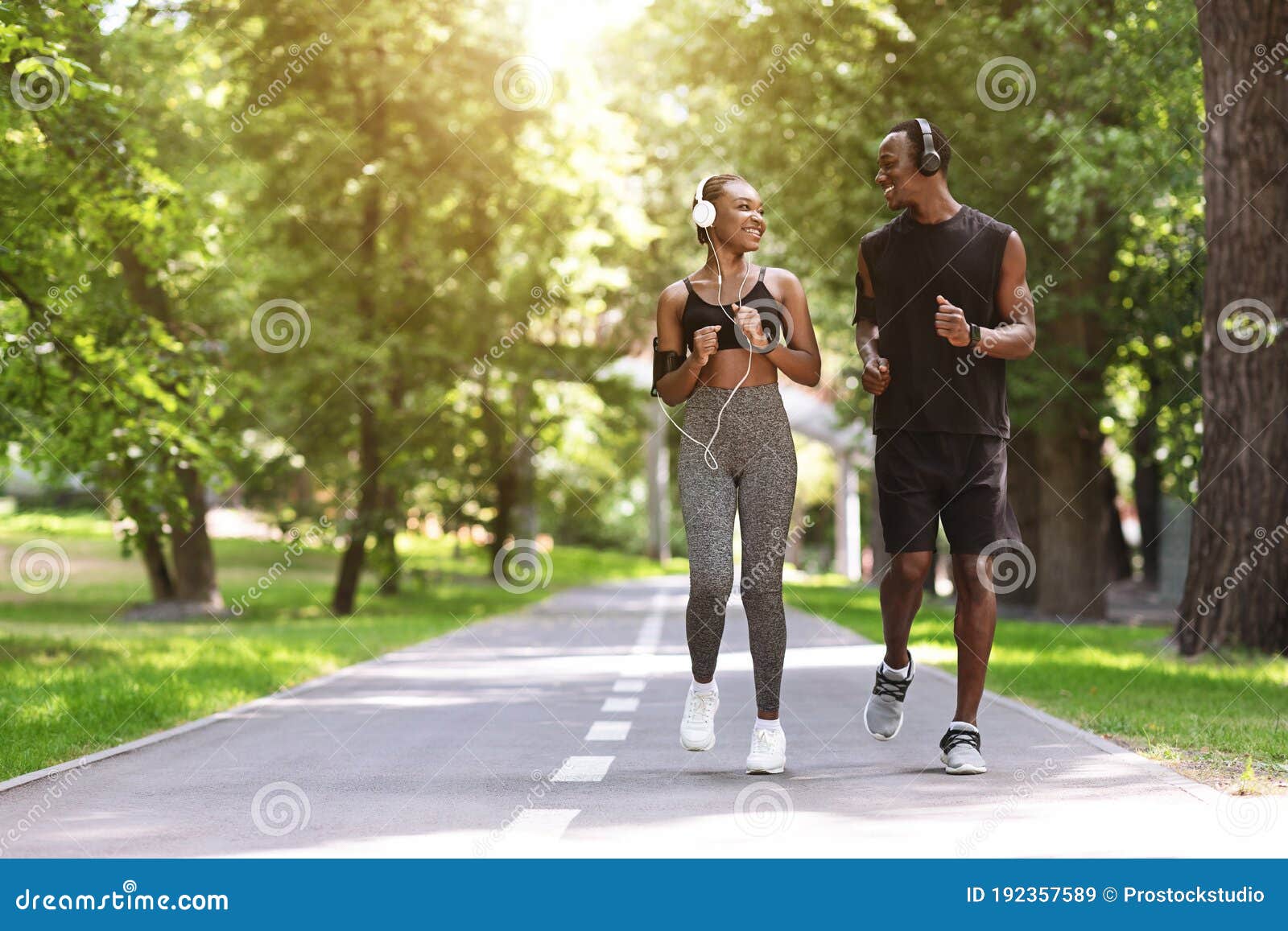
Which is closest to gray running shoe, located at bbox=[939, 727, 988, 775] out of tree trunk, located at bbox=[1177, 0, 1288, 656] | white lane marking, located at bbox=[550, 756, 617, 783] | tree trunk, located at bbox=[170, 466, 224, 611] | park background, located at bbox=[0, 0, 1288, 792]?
white lane marking, located at bbox=[550, 756, 617, 783]

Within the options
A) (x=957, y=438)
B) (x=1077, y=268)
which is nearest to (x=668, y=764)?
(x=957, y=438)

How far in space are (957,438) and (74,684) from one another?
609 cm

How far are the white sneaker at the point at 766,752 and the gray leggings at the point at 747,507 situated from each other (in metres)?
0.11

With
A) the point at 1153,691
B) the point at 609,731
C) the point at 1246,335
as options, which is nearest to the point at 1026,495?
the point at 1246,335

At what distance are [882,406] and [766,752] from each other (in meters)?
1.40

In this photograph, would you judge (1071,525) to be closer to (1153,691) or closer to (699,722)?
Result: (1153,691)

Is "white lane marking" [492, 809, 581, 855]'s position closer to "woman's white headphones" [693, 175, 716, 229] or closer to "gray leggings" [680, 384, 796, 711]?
"gray leggings" [680, 384, 796, 711]

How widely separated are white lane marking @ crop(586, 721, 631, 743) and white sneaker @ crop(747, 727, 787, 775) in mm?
1496

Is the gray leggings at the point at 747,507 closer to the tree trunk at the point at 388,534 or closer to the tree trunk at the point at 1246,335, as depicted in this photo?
the tree trunk at the point at 1246,335

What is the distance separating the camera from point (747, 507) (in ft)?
21.1

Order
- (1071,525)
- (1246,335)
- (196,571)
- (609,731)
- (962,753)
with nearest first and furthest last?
(962,753)
(609,731)
(1246,335)
(1071,525)
(196,571)

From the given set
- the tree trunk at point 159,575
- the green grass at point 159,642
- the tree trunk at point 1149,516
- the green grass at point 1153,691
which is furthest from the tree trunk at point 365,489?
the tree trunk at point 1149,516

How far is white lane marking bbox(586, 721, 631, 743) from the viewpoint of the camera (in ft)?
25.9

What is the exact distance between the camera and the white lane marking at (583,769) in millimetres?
6430
